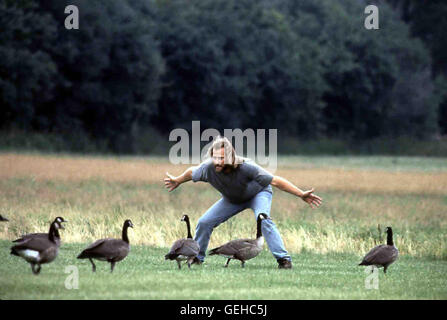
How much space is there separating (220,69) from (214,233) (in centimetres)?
6166

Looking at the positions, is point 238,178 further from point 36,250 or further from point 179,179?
point 36,250

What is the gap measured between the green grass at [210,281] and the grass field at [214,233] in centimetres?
2

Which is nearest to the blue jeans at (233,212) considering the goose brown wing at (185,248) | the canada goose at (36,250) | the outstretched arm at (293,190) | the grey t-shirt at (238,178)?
the grey t-shirt at (238,178)

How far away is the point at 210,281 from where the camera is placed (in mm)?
14570

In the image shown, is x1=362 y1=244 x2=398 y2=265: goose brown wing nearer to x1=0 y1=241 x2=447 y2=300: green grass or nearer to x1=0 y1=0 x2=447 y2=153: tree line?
x1=0 y1=241 x2=447 y2=300: green grass

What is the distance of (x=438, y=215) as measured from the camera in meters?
29.8

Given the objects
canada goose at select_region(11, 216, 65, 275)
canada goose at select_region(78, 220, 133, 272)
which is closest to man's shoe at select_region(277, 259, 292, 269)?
canada goose at select_region(78, 220, 133, 272)

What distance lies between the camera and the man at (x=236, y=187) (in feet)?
52.6

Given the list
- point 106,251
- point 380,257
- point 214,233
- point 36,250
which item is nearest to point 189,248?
point 106,251

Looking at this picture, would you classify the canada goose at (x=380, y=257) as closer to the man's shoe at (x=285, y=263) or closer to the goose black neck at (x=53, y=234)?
the man's shoe at (x=285, y=263)
